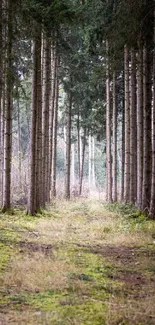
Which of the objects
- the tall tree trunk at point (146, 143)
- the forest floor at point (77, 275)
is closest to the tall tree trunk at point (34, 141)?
the forest floor at point (77, 275)

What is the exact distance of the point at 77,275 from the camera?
213 inches

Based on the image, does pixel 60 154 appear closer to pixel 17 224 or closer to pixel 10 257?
pixel 17 224

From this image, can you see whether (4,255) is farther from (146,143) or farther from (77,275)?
(146,143)

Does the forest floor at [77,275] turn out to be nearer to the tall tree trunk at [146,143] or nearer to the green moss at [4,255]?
the green moss at [4,255]

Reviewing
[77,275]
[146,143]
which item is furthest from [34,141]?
[77,275]

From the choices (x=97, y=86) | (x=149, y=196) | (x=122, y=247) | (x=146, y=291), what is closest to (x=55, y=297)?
(x=146, y=291)

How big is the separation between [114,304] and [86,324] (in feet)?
2.08

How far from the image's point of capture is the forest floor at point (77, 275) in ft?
12.7

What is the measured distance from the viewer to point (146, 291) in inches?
191

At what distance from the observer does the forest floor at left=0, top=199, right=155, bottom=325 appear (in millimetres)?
3883

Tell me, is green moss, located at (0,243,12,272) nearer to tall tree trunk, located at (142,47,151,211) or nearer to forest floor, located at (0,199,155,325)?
forest floor, located at (0,199,155,325)

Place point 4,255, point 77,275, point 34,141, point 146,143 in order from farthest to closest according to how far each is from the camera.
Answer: point 34,141 < point 146,143 < point 4,255 < point 77,275

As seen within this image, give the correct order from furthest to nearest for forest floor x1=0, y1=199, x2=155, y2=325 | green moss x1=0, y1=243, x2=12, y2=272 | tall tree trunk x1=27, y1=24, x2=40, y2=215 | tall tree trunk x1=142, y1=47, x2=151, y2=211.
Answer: tall tree trunk x1=27, y1=24, x2=40, y2=215 → tall tree trunk x1=142, y1=47, x2=151, y2=211 → green moss x1=0, y1=243, x2=12, y2=272 → forest floor x1=0, y1=199, x2=155, y2=325

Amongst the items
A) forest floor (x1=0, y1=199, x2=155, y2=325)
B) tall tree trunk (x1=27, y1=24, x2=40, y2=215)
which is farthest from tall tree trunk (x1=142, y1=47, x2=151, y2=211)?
tall tree trunk (x1=27, y1=24, x2=40, y2=215)
